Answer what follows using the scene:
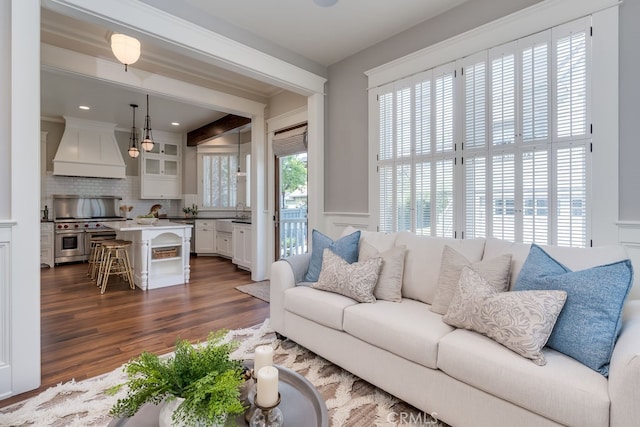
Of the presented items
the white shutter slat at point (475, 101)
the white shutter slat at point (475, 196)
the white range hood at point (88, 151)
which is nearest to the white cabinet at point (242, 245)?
the white range hood at point (88, 151)

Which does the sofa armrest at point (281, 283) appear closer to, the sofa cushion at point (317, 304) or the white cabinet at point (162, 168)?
the sofa cushion at point (317, 304)

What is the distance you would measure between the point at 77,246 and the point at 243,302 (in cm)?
463

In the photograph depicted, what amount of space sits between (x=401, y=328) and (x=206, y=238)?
20.9ft

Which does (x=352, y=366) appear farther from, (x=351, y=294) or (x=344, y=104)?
(x=344, y=104)

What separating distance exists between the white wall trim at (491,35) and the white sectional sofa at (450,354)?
5.56ft

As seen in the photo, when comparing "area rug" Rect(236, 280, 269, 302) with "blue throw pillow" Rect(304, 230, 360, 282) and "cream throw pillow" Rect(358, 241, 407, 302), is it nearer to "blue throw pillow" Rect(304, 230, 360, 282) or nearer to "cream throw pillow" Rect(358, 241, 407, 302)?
"blue throw pillow" Rect(304, 230, 360, 282)

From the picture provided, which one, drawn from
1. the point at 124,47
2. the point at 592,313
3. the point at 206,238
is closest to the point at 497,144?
the point at 592,313

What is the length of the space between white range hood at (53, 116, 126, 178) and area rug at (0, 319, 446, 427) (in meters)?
5.80

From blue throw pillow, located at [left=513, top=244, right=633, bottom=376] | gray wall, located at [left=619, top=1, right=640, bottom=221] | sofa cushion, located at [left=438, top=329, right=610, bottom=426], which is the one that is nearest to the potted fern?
sofa cushion, located at [left=438, top=329, right=610, bottom=426]

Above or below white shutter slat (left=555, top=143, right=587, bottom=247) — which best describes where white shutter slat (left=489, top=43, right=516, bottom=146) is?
above

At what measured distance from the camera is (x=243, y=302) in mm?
3869

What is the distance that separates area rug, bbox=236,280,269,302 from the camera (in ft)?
13.5

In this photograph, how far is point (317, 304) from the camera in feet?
7.64

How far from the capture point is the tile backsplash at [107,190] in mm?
6426
